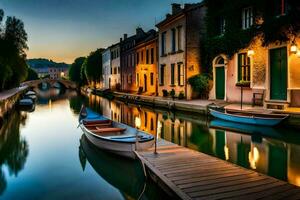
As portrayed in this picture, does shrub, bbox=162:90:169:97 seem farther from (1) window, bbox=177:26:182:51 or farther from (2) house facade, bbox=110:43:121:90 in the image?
(2) house facade, bbox=110:43:121:90

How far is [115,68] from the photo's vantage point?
5069cm

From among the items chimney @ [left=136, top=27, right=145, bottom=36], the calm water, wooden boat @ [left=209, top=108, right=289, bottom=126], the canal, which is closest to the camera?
the calm water

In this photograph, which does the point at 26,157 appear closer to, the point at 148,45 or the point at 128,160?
the point at 128,160

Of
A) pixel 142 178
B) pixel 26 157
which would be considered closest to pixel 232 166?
pixel 142 178

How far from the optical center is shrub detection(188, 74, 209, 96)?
22875 millimetres

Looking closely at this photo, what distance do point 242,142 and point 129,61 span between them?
3228cm

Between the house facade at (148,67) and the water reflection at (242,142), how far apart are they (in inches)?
593

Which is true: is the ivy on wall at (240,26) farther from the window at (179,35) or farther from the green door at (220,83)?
the window at (179,35)

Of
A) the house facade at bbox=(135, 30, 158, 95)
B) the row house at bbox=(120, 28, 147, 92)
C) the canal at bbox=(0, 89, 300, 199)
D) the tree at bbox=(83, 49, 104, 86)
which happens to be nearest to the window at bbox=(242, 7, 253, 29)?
the canal at bbox=(0, 89, 300, 199)

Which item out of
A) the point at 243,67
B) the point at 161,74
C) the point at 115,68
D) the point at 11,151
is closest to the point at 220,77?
the point at 243,67

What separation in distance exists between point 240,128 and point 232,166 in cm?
792

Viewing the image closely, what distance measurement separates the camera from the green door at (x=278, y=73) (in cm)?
1605

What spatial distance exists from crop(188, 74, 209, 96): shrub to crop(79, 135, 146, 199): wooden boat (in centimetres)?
1292

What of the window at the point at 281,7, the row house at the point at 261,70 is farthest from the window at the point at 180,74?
the window at the point at 281,7
